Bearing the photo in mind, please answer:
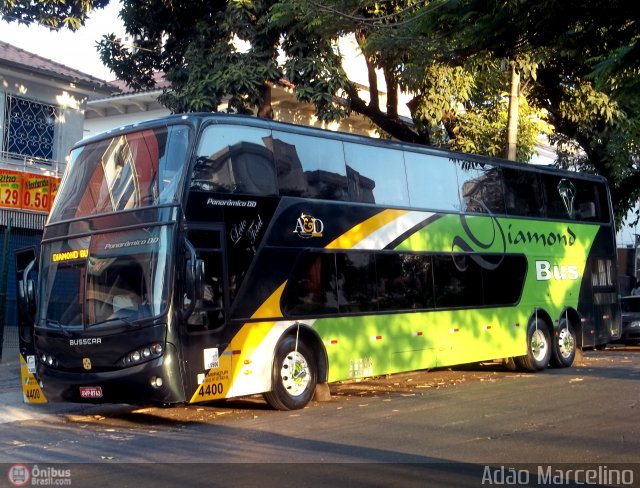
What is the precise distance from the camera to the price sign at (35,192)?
19359mm

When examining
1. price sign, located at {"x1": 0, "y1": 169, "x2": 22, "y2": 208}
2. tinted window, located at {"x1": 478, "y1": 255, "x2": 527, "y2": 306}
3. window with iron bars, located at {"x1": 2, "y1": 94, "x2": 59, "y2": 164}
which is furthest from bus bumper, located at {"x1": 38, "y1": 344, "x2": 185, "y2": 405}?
window with iron bars, located at {"x1": 2, "y1": 94, "x2": 59, "y2": 164}

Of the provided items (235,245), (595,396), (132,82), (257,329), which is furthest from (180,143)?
(132,82)

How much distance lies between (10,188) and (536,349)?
39.7 feet

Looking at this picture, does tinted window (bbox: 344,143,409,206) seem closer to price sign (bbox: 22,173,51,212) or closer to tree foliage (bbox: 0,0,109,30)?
tree foliage (bbox: 0,0,109,30)

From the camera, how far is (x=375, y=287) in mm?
14055

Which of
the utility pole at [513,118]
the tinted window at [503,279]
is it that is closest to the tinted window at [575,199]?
the utility pole at [513,118]

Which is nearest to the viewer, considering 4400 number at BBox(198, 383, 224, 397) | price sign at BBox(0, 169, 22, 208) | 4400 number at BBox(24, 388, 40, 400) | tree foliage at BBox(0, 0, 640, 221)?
tree foliage at BBox(0, 0, 640, 221)

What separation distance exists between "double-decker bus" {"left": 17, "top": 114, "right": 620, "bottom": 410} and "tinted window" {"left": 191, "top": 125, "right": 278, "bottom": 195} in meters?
0.03

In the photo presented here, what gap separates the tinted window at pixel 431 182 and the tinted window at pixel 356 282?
1.73 metres

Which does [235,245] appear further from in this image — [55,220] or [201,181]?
[55,220]

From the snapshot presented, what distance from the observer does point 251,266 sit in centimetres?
1197

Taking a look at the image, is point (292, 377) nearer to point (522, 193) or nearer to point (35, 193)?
point (522, 193)

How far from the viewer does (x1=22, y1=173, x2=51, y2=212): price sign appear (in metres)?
19.4

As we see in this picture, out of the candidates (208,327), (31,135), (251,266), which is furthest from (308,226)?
(31,135)
